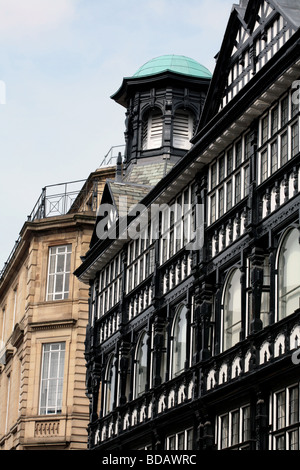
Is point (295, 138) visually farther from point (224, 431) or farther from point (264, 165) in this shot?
point (224, 431)

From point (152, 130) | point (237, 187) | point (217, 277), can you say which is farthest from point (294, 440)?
point (152, 130)

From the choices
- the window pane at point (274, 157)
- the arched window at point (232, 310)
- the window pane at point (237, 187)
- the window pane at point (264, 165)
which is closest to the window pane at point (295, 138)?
the window pane at point (274, 157)

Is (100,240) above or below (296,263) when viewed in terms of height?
above

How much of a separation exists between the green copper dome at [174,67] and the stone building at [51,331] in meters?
5.14

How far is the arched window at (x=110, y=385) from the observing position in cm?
4009

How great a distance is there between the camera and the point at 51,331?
49094 millimetres

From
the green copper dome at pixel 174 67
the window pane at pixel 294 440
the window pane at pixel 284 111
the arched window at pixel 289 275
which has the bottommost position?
the window pane at pixel 294 440

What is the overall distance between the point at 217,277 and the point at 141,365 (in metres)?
6.80

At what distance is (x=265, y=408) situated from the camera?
2802 centimetres

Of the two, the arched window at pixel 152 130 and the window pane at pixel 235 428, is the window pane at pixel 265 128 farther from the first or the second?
the arched window at pixel 152 130

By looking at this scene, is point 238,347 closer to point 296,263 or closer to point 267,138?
point 296,263

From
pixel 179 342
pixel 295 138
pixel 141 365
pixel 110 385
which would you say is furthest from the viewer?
pixel 110 385

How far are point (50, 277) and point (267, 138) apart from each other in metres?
21.7
